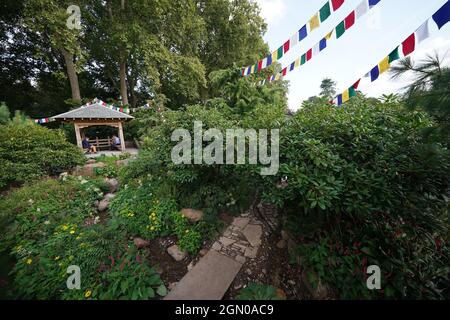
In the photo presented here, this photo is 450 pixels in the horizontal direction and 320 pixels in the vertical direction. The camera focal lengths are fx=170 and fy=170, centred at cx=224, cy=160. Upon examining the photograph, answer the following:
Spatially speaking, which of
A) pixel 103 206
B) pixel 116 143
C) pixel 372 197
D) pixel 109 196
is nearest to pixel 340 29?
pixel 372 197

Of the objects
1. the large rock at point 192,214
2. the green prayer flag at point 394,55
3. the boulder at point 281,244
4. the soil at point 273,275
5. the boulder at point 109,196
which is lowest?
the soil at point 273,275

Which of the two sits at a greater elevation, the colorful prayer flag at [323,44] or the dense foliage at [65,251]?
the colorful prayer flag at [323,44]

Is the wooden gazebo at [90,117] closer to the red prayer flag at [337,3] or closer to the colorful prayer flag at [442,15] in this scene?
the red prayer flag at [337,3]

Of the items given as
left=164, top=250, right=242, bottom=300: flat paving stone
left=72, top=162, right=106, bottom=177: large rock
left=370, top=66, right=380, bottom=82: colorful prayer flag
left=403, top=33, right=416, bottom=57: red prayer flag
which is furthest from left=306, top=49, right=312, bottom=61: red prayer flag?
left=72, top=162, right=106, bottom=177: large rock

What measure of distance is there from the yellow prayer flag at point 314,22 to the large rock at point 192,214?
3975 mm

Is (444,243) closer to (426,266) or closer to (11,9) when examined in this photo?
(426,266)

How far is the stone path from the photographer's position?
2.03 meters

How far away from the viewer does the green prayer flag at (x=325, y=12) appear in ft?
9.27

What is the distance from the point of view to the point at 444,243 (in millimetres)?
1916

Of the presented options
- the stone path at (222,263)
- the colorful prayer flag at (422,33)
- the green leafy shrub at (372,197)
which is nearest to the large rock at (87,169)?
the stone path at (222,263)

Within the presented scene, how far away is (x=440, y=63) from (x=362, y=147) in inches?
→ 37.1

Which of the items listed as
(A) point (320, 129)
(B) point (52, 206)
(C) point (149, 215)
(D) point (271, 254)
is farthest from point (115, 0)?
(D) point (271, 254)

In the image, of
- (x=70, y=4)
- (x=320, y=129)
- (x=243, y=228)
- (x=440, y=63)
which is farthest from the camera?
(x=70, y=4)

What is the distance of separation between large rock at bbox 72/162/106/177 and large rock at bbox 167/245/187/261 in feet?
13.9
